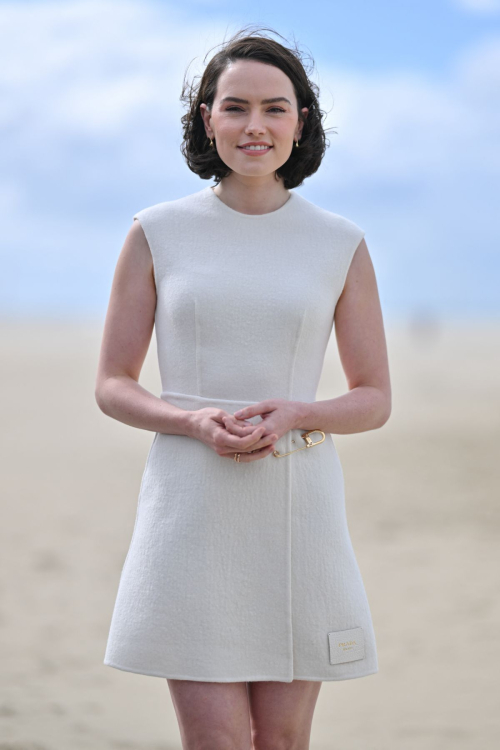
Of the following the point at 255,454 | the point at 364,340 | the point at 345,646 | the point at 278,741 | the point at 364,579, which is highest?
the point at 364,340

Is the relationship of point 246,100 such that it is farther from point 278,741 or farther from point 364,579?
point 364,579

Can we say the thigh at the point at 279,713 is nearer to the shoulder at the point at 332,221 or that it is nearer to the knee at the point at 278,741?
the knee at the point at 278,741

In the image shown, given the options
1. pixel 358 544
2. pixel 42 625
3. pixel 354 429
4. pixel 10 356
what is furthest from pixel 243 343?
pixel 10 356

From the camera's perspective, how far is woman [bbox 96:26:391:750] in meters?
2.41

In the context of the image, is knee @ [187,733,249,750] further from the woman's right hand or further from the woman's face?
the woman's face

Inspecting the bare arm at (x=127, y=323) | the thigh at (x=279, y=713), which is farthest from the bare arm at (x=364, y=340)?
the thigh at (x=279, y=713)

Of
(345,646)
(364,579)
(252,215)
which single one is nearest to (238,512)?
(345,646)

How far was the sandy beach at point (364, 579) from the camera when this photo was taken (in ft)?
16.6

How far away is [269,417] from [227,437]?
0.38 ft

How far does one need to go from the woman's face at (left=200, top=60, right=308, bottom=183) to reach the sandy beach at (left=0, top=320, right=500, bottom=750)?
9.66 ft

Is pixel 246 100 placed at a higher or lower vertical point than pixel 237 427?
higher

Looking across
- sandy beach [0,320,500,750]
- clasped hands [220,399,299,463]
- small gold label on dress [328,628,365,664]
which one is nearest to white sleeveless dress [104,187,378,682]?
small gold label on dress [328,628,365,664]

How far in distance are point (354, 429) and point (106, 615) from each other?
4831 millimetres

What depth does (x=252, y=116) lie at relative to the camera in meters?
2.48
